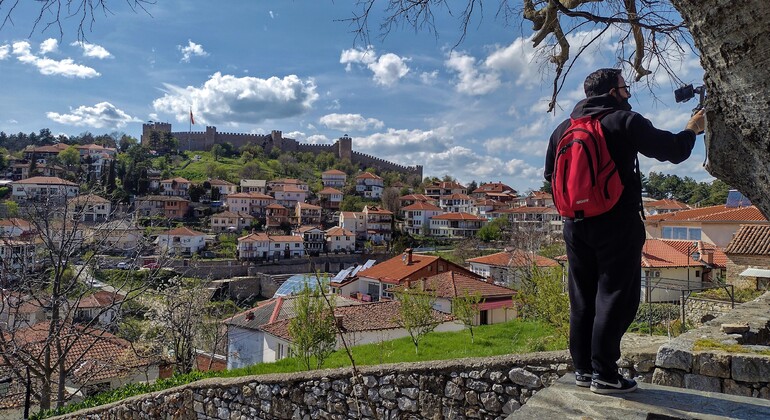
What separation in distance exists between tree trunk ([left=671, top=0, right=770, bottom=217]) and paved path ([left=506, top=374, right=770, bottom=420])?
1.13 m

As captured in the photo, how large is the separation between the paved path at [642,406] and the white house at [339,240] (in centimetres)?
6380

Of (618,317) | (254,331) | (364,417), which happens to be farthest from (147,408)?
(254,331)

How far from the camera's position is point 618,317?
7.81ft

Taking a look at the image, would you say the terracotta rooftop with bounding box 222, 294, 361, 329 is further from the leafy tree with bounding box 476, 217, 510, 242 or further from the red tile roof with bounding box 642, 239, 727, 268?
the leafy tree with bounding box 476, 217, 510, 242

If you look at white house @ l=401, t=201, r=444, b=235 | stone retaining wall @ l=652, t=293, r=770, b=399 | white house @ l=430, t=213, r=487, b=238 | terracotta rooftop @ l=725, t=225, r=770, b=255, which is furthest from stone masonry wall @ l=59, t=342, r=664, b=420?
white house @ l=401, t=201, r=444, b=235

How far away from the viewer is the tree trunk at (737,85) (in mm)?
1207

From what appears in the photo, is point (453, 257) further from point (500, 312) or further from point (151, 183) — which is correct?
point (151, 183)

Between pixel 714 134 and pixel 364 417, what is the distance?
402cm

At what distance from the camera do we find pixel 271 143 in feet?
391

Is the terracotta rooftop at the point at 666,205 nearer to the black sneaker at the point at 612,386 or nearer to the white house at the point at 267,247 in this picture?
the white house at the point at 267,247

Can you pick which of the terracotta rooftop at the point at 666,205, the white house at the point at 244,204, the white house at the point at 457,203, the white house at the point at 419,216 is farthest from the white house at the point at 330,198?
the terracotta rooftop at the point at 666,205

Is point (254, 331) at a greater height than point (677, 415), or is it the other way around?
point (677, 415)

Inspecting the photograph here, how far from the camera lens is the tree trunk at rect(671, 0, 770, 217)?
3.96ft

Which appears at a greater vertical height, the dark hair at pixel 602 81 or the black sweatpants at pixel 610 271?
the dark hair at pixel 602 81
